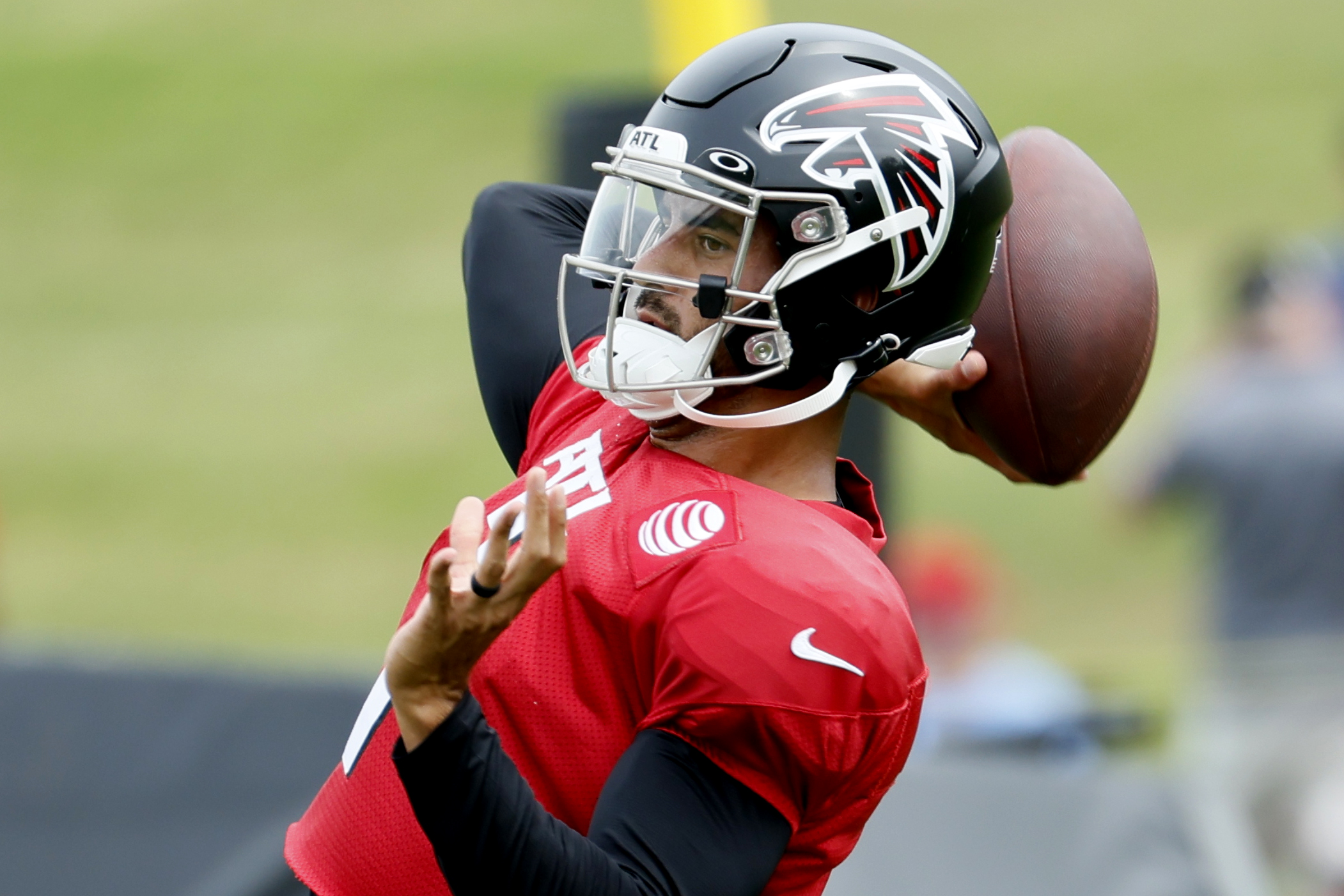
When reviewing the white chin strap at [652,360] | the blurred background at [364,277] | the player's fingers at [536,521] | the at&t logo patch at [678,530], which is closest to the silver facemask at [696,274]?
the white chin strap at [652,360]

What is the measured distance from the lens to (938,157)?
2055mm

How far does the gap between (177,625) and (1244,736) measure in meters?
5.66

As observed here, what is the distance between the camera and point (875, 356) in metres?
2.10

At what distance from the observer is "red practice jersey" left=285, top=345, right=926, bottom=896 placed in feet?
5.90

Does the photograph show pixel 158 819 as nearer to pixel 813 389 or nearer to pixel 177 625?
pixel 813 389

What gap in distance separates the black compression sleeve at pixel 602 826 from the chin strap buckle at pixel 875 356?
21.3 inches

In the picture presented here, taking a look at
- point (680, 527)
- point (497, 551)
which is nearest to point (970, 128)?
point (680, 527)

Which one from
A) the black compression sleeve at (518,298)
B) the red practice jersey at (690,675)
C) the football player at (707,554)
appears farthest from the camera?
the black compression sleeve at (518,298)

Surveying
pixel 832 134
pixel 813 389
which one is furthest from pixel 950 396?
pixel 832 134

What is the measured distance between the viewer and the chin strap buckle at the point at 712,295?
196 centimetres

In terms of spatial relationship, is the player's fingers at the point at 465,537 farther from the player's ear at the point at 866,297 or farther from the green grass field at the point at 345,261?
the green grass field at the point at 345,261

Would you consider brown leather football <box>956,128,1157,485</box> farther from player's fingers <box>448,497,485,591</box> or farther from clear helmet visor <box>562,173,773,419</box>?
player's fingers <box>448,497,485,591</box>

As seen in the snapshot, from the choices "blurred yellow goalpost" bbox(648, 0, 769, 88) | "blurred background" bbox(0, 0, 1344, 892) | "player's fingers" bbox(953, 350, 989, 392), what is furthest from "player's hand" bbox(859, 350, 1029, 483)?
"blurred background" bbox(0, 0, 1344, 892)

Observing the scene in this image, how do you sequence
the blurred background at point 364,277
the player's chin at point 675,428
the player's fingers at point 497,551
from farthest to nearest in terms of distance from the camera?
1. the blurred background at point 364,277
2. the player's chin at point 675,428
3. the player's fingers at point 497,551
